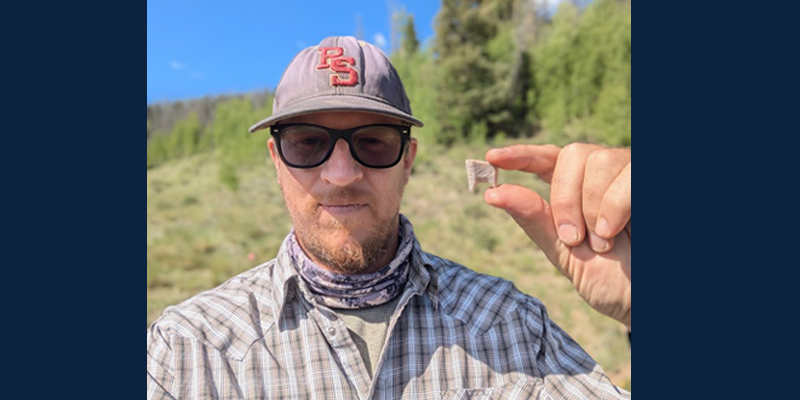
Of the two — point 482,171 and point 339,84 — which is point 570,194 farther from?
point 339,84

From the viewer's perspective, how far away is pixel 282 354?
176cm

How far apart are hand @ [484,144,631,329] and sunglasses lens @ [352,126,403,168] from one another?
0.55 metres

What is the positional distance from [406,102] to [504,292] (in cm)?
97

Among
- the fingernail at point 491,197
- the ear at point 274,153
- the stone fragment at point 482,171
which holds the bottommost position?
the fingernail at point 491,197

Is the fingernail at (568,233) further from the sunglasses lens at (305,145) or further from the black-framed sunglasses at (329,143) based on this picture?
the sunglasses lens at (305,145)

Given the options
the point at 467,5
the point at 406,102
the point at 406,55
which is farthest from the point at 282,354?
the point at 406,55

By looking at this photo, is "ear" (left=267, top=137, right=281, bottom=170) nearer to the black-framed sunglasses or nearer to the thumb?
the black-framed sunglasses

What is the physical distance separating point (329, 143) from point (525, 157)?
0.79 meters

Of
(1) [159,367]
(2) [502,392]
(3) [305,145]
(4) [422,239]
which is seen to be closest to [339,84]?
(3) [305,145]

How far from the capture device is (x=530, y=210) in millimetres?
1433

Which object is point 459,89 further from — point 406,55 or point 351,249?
point 351,249

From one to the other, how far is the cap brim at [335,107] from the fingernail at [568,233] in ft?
2.61

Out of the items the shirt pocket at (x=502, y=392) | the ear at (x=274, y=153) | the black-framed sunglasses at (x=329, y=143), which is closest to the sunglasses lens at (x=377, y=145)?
the black-framed sunglasses at (x=329, y=143)

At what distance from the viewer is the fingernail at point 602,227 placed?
1362 mm
